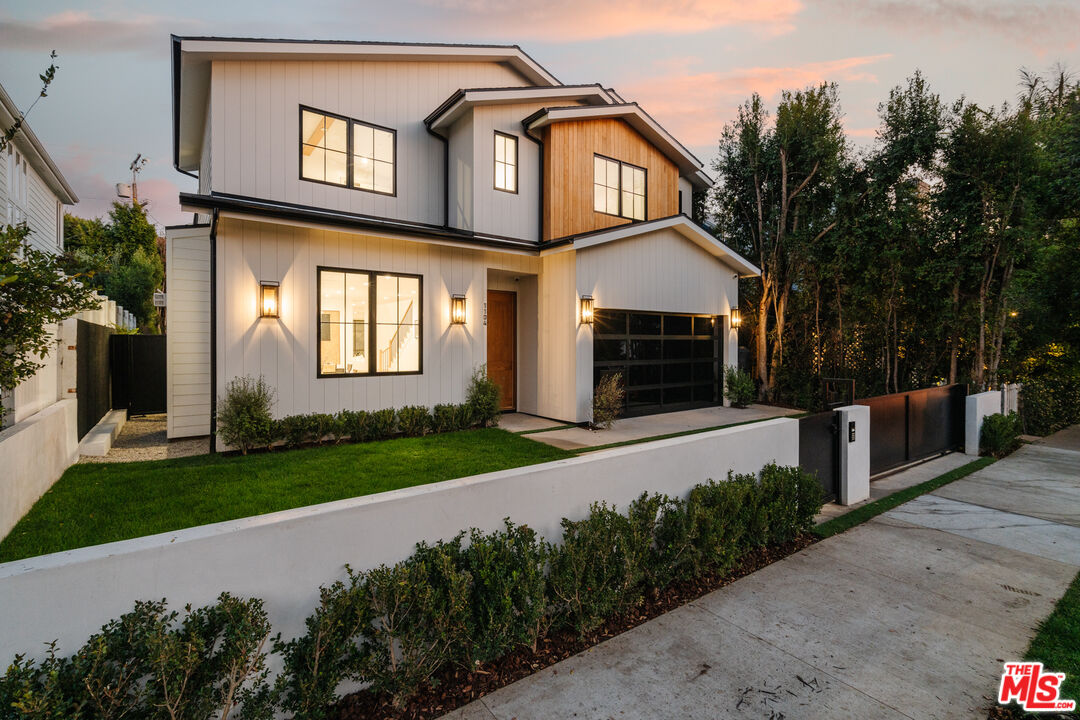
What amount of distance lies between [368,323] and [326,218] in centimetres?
169

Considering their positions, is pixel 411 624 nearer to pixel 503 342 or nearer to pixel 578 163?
pixel 503 342

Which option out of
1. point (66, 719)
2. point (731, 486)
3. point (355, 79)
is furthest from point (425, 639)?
point (355, 79)

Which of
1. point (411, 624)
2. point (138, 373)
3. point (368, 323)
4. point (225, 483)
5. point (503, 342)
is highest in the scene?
point (368, 323)

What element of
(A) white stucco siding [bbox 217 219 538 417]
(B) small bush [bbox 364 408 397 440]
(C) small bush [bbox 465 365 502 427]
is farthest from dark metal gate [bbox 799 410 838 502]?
(B) small bush [bbox 364 408 397 440]

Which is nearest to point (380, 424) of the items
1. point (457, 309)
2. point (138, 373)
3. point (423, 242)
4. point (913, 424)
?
point (457, 309)

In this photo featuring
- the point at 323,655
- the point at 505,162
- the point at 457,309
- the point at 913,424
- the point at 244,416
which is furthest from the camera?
the point at 505,162

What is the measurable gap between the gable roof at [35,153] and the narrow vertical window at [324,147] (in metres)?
4.99

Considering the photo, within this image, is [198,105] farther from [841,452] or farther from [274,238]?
[841,452]

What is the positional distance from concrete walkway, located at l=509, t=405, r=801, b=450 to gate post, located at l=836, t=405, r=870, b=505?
2941 millimetres

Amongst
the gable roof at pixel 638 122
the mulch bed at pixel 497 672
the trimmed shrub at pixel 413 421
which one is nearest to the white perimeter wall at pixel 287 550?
the mulch bed at pixel 497 672

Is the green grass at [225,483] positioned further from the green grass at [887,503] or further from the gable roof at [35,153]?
the gable roof at [35,153]

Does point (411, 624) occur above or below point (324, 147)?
below

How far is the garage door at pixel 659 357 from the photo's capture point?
9.21 meters

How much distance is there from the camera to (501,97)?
29.3 feet
